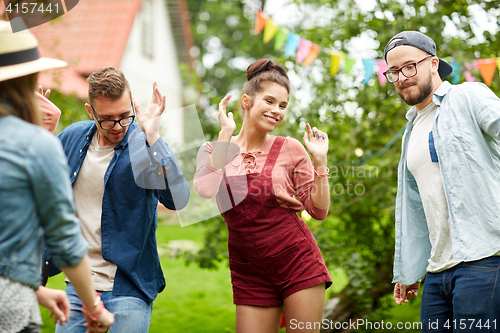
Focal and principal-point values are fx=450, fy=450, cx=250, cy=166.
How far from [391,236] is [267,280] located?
315cm

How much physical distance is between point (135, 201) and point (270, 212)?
762 mm

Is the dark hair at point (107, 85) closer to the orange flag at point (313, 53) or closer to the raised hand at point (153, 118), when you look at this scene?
the raised hand at point (153, 118)

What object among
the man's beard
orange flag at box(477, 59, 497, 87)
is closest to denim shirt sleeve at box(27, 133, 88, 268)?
the man's beard

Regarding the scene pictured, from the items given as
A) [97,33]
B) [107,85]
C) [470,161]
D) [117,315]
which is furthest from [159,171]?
[97,33]

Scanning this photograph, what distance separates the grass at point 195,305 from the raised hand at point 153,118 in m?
2.37

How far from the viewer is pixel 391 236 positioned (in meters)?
5.36

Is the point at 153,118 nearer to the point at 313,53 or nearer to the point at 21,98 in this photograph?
the point at 21,98

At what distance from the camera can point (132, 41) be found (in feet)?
46.4

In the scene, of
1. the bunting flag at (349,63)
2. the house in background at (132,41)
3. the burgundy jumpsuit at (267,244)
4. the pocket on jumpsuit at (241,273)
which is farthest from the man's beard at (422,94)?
the house in background at (132,41)

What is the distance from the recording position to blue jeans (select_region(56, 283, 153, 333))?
2.32 m

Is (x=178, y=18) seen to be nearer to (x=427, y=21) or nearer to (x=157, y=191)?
(x=427, y=21)

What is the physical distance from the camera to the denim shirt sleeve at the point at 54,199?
149cm

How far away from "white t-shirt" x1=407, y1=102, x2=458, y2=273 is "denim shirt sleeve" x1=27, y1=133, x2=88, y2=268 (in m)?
1.86

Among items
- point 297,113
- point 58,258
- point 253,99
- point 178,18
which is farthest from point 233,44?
point 58,258
